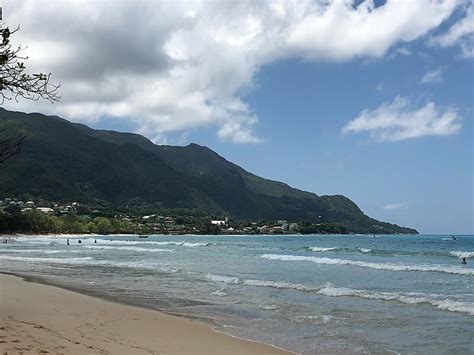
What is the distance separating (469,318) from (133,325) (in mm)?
8559

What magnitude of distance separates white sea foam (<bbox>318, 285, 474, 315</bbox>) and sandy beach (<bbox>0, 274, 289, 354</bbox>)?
284 inches

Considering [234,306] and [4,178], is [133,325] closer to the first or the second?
[234,306]

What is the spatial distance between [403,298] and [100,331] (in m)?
10.4

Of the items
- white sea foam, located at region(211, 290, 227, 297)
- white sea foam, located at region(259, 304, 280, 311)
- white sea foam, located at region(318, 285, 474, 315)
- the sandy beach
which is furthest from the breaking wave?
the sandy beach

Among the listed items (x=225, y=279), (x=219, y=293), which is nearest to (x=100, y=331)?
(x=219, y=293)

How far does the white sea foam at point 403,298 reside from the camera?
1444cm

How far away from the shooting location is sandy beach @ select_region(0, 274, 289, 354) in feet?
27.1

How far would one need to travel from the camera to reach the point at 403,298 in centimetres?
1642

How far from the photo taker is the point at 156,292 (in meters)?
18.4

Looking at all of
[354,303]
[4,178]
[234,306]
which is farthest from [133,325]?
[4,178]

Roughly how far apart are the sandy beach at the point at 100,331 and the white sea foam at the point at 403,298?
23.7 ft

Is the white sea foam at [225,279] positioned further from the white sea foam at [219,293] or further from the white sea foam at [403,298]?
the white sea foam at [403,298]

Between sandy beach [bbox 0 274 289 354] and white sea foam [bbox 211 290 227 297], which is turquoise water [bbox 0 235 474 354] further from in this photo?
sandy beach [bbox 0 274 289 354]

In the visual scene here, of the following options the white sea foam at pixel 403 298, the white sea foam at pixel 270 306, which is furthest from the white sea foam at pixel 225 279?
the white sea foam at pixel 270 306
